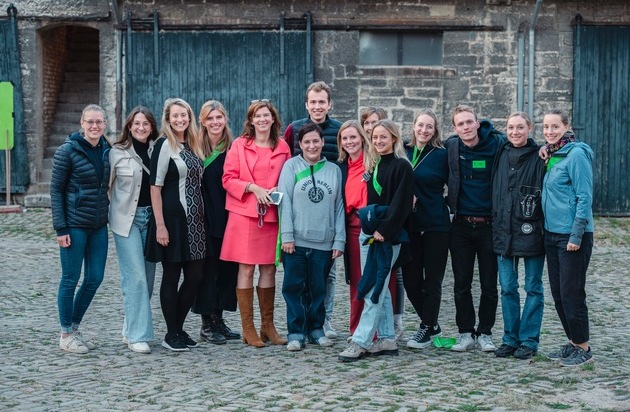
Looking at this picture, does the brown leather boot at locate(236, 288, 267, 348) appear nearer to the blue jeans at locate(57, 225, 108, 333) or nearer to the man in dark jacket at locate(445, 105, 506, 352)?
the blue jeans at locate(57, 225, 108, 333)

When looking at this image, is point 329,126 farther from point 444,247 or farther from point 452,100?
point 452,100

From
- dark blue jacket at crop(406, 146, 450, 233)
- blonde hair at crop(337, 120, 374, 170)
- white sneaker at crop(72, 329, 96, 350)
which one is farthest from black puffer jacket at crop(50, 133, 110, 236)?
dark blue jacket at crop(406, 146, 450, 233)

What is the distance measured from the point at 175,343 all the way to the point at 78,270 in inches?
33.4

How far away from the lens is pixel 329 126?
814 cm

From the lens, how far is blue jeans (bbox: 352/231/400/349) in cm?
738

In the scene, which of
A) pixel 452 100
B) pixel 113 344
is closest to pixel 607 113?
pixel 452 100

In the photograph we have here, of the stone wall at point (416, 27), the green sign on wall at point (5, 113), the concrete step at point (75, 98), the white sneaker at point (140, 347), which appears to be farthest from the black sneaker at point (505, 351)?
the concrete step at point (75, 98)

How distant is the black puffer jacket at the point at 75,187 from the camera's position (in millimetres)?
7449

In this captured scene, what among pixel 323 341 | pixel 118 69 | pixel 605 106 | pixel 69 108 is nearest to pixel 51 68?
pixel 69 108

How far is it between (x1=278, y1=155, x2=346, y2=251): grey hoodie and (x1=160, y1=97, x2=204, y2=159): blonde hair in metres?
0.63

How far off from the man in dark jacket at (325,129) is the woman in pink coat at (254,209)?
0.27 metres

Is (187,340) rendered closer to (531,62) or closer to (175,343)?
(175,343)

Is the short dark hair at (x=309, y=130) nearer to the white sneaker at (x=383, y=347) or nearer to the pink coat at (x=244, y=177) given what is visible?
the pink coat at (x=244, y=177)

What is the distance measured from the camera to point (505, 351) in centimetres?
747
